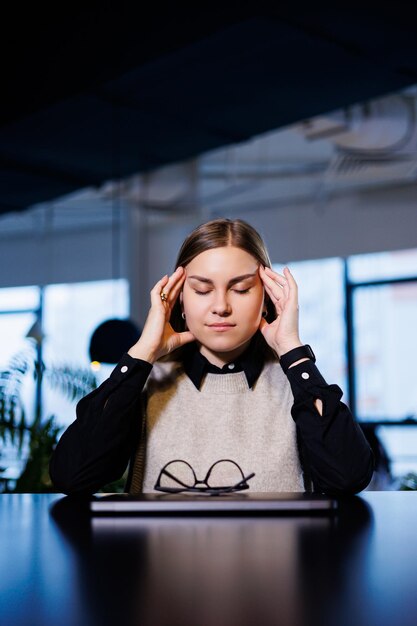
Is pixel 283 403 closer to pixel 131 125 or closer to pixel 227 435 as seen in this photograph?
pixel 227 435

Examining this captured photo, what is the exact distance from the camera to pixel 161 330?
Answer: 1.71 meters

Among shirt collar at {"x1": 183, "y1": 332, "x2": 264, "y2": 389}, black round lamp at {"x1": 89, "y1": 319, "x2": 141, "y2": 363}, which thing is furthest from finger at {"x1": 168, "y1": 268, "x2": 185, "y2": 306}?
black round lamp at {"x1": 89, "y1": 319, "x2": 141, "y2": 363}

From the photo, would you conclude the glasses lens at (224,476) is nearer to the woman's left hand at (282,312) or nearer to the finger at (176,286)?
the woman's left hand at (282,312)

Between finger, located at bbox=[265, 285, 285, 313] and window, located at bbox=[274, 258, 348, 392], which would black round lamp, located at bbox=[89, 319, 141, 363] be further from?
window, located at bbox=[274, 258, 348, 392]

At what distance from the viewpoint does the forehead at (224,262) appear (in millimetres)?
1662

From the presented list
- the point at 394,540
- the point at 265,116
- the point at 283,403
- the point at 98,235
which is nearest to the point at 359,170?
the point at 265,116

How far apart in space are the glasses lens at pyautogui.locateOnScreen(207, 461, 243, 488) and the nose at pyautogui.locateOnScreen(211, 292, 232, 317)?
0.31 meters

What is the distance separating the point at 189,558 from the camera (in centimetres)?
89

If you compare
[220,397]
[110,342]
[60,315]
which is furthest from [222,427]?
[60,315]

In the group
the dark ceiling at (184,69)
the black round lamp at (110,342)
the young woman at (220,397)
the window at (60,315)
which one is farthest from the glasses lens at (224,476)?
the window at (60,315)

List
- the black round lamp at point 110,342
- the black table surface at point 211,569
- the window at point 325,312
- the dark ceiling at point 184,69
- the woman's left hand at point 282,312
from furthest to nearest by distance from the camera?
the window at point 325,312, the black round lamp at point 110,342, the dark ceiling at point 184,69, the woman's left hand at point 282,312, the black table surface at point 211,569

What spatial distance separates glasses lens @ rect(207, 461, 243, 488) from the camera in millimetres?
1661

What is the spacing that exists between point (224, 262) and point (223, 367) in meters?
0.26

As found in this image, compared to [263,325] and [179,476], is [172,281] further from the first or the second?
[179,476]
